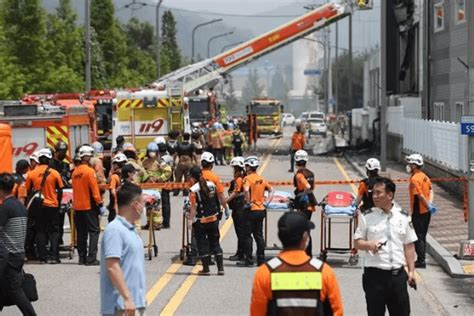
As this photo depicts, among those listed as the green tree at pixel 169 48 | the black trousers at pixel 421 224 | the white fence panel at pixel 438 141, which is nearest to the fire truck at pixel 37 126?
the white fence panel at pixel 438 141

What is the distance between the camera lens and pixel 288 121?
138m

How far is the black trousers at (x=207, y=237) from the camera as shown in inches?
649

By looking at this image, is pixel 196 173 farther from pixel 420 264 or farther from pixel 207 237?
pixel 420 264

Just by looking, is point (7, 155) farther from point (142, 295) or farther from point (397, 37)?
point (397, 37)

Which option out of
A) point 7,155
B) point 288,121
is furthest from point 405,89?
point 288,121

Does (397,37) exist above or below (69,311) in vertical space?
above

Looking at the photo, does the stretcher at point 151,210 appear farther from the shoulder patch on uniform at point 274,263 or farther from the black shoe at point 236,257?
the shoulder patch on uniform at point 274,263

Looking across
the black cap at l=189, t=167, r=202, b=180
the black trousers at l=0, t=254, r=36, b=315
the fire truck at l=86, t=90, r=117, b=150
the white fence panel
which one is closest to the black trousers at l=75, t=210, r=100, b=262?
the black cap at l=189, t=167, r=202, b=180

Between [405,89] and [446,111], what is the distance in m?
14.0

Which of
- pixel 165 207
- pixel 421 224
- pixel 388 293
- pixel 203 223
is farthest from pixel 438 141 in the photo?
pixel 388 293

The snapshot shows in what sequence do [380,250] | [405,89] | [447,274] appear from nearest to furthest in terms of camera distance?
1. [380,250]
2. [447,274]
3. [405,89]

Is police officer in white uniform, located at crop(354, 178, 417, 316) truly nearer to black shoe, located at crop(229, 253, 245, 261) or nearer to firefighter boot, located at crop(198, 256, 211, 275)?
firefighter boot, located at crop(198, 256, 211, 275)

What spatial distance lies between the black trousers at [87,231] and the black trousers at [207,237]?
1.96 meters

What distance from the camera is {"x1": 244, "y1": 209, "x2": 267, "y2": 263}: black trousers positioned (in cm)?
1736
